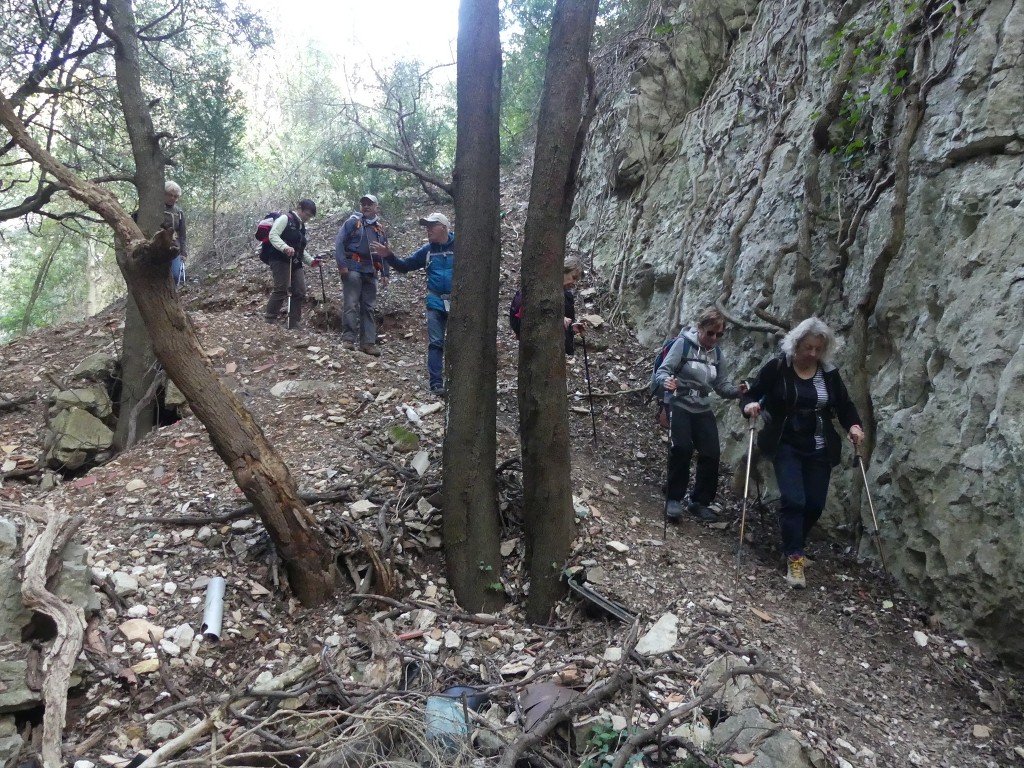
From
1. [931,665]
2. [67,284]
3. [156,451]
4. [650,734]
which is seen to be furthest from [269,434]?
[67,284]

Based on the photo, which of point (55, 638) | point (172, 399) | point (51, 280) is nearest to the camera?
point (55, 638)

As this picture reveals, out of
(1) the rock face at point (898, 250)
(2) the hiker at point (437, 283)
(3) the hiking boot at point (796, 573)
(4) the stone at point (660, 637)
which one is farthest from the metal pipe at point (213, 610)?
(1) the rock face at point (898, 250)

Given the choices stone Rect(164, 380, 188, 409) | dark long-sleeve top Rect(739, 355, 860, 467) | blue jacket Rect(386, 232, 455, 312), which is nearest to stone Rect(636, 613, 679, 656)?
dark long-sleeve top Rect(739, 355, 860, 467)

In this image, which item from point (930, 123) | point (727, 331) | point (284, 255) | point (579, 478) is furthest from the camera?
point (284, 255)

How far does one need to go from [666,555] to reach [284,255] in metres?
6.19

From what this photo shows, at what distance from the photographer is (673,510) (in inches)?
203

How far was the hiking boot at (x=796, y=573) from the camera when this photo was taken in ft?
14.8

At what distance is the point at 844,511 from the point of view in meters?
5.10

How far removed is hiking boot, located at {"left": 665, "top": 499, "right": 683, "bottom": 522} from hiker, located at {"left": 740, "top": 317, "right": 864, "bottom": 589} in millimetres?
764

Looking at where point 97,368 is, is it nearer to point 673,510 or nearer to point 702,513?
point 673,510

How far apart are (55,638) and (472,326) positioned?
110 inches

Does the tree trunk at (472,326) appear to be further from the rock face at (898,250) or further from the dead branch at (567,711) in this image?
the rock face at (898,250)

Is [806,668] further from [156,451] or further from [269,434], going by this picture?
[156,451]

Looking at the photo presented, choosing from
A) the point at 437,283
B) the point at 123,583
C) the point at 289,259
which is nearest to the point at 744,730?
the point at 123,583
